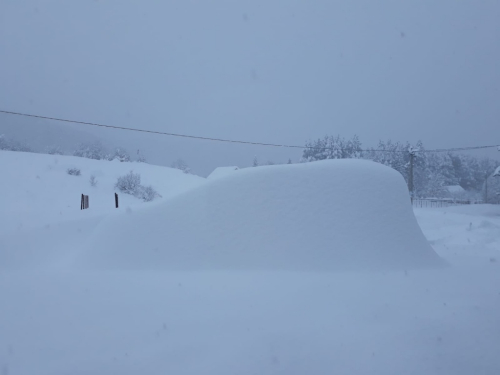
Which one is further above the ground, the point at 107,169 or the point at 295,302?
the point at 107,169

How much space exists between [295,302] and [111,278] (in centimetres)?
376

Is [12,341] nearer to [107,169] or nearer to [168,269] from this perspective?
[168,269]

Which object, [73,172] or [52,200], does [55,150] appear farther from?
[52,200]

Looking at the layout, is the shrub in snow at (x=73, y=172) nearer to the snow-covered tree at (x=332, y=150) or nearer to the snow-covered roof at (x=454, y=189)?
the snow-covered tree at (x=332, y=150)

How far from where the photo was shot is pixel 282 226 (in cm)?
672

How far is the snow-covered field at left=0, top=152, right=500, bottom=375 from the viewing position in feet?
11.0

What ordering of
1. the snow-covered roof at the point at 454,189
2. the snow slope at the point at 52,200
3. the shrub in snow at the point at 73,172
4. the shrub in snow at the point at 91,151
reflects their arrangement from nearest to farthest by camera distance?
the snow slope at the point at 52,200 → the shrub in snow at the point at 73,172 → the shrub in snow at the point at 91,151 → the snow-covered roof at the point at 454,189

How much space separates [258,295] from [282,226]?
75.6 inches

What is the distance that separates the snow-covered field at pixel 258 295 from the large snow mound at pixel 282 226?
3cm

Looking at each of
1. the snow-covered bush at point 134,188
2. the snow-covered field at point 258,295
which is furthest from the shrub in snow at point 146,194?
the snow-covered field at point 258,295

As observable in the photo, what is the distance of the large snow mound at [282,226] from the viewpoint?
652cm

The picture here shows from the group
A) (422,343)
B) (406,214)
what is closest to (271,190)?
(406,214)

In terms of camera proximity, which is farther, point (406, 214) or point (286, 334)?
point (406, 214)

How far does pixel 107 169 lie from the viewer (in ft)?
100
